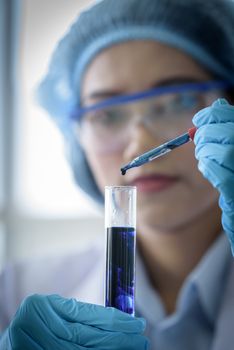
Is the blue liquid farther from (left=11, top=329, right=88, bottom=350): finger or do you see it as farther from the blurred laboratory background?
the blurred laboratory background

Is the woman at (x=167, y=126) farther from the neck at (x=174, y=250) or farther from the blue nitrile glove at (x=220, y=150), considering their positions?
the blue nitrile glove at (x=220, y=150)

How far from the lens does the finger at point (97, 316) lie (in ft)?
2.48

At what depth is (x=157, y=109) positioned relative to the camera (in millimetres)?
1222

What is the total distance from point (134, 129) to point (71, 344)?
2.02 ft

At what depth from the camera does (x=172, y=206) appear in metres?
1.18

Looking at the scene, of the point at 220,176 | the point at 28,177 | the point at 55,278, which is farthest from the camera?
the point at 28,177

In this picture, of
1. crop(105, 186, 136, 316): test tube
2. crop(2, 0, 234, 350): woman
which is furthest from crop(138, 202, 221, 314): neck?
crop(105, 186, 136, 316): test tube

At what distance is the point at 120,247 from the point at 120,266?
3cm

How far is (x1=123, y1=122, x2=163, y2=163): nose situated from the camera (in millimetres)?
1151

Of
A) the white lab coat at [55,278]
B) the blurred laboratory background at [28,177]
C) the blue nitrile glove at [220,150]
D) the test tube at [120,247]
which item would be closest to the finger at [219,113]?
the blue nitrile glove at [220,150]

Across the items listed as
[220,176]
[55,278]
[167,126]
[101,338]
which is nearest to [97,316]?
[101,338]

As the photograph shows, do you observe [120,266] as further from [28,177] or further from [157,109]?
[28,177]

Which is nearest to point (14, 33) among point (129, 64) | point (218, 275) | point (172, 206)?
point (129, 64)

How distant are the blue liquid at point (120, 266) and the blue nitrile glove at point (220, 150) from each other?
0.55 ft
